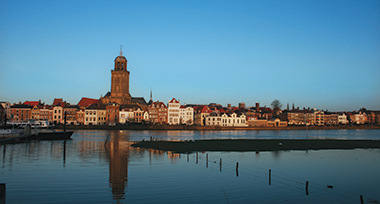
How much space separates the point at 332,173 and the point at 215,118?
111m

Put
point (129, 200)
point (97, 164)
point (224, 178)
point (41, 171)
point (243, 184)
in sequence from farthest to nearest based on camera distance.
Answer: point (97, 164) < point (41, 171) < point (224, 178) < point (243, 184) < point (129, 200)

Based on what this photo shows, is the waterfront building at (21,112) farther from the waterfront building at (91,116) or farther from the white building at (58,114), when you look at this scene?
the waterfront building at (91,116)

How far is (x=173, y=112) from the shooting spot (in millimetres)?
136125

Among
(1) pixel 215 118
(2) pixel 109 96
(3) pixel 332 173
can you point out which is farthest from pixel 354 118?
(3) pixel 332 173

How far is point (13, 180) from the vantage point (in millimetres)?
22156

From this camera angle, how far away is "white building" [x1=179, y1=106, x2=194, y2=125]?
139 metres

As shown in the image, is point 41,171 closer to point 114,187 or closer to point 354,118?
point 114,187

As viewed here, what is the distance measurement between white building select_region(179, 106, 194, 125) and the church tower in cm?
3029

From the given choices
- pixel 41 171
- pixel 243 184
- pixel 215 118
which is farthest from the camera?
pixel 215 118

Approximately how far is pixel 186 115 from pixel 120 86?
37147 millimetres

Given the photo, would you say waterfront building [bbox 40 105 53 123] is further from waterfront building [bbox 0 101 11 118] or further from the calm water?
the calm water

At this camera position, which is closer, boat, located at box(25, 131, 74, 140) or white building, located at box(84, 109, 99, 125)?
boat, located at box(25, 131, 74, 140)

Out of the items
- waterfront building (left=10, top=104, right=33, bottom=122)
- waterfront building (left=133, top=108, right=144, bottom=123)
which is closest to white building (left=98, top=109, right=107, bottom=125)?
waterfront building (left=133, top=108, right=144, bottom=123)

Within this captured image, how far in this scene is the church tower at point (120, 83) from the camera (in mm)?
152250
